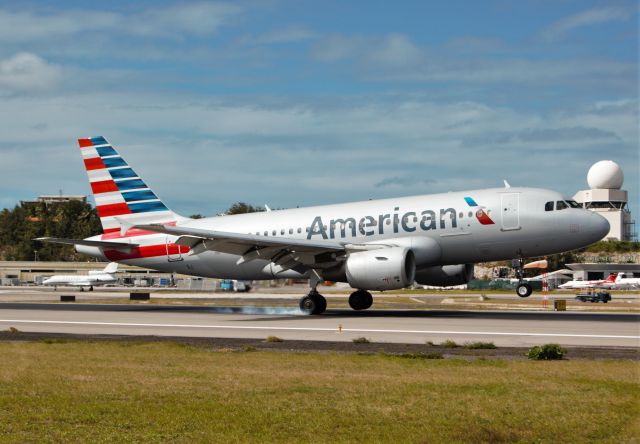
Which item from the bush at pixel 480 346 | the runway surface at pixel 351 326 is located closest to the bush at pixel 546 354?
the bush at pixel 480 346

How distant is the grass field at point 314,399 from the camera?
35.6 ft

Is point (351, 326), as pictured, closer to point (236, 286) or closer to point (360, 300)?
point (360, 300)

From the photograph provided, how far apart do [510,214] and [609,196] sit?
135205 millimetres

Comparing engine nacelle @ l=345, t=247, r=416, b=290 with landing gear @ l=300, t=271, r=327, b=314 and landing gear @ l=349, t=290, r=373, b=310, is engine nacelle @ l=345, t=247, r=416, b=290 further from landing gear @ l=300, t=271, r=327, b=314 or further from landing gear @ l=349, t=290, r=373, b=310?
landing gear @ l=349, t=290, r=373, b=310

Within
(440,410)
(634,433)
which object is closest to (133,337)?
(440,410)

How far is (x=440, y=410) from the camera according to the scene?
12.4 meters

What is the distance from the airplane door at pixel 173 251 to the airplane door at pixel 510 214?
1693 centimetres

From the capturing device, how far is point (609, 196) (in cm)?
16300

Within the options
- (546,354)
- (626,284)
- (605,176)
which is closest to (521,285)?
(546,354)

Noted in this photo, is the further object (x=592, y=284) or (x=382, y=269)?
(x=592, y=284)

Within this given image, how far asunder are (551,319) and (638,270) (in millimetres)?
106450

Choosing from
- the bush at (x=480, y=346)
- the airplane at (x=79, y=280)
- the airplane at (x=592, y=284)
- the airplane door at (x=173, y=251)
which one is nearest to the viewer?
the bush at (x=480, y=346)

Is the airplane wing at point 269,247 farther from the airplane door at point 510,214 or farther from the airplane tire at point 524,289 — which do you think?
the airplane tire at point 524,289

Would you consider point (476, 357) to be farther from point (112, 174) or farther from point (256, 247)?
point (112, 174)
